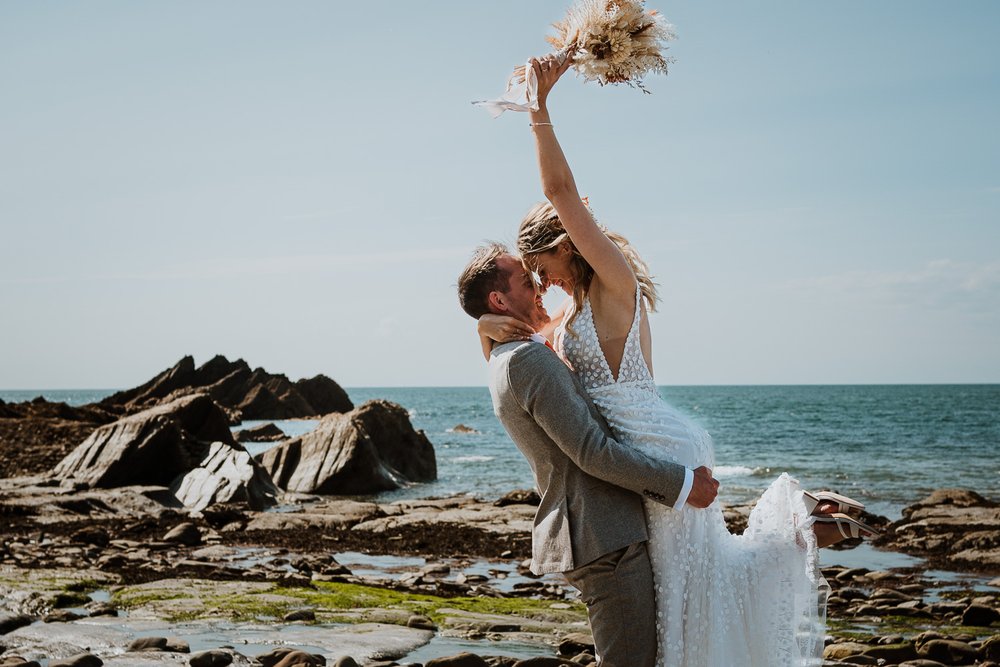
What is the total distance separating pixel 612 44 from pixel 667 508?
1.84 m

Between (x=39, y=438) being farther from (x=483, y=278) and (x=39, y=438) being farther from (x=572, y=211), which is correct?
(x=572, y=211)

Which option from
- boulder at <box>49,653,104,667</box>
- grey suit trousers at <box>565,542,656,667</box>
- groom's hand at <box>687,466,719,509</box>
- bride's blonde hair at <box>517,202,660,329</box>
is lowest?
boulder at <box>49,653,104,667</box>

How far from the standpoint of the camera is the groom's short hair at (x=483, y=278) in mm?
4137

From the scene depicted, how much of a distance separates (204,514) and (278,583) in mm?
6793

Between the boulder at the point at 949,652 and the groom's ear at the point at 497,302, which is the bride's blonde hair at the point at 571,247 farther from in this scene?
the boulder at the point at 949,652

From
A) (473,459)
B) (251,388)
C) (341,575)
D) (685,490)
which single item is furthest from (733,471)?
(251,388)

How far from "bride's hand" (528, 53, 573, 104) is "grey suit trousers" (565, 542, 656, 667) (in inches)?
70.9

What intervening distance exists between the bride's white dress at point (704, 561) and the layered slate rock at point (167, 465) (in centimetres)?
1581

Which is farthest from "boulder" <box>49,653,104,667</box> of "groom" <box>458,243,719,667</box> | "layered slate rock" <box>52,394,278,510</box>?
"layered slate rock" <box>52,394,278,510</box>

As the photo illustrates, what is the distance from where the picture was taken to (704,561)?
4.07 m

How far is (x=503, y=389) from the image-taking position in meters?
3.97

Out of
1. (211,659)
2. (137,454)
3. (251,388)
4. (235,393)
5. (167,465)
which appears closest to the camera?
(211,659)

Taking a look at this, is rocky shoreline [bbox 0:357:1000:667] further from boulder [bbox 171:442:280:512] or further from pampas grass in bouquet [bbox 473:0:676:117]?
pampas grass in bouquet [bbox 473:0:676:117]

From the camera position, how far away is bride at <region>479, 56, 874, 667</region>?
3.99 m
